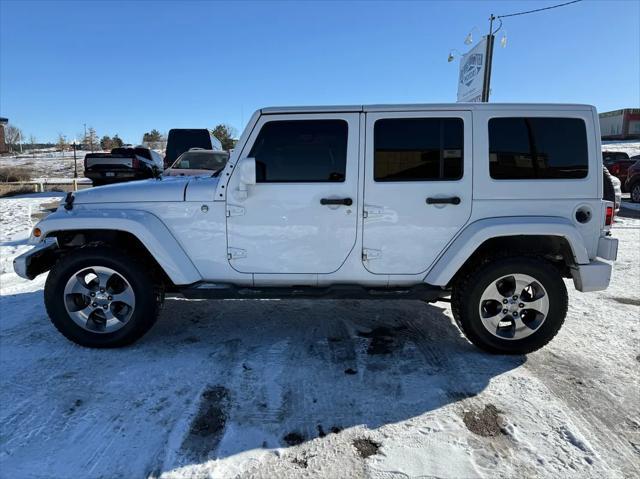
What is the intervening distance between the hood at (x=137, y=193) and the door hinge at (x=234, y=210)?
16.0 inches

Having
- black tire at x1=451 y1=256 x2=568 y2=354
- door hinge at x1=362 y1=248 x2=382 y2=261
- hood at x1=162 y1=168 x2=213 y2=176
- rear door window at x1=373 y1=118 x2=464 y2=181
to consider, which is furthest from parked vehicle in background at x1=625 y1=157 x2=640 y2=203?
door hinge at x1=362 y1=248 x2=382 y2=261

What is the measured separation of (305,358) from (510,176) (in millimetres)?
2255

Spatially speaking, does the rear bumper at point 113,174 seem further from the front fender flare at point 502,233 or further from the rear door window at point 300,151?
the front fender flare at point 502,233

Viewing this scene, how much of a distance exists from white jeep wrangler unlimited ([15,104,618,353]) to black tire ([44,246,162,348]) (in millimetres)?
Result: 11

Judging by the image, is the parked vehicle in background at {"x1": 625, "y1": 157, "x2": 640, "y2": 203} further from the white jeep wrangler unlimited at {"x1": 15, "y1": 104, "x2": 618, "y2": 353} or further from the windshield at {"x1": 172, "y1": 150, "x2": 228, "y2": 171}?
the windshield at {"x1": 172, "y1": 150, "x2": 228, "y2": 171}

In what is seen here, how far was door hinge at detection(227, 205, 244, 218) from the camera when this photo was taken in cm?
341

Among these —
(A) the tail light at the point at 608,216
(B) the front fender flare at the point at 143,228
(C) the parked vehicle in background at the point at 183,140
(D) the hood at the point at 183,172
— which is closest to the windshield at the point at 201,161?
(D) the hood at the point at 183,172

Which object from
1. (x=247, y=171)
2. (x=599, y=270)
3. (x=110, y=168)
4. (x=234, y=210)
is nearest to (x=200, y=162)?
(x=110, y=168)

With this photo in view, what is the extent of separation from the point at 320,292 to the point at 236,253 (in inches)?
30.9

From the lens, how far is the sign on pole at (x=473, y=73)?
1744cm

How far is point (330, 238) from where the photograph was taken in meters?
3.42

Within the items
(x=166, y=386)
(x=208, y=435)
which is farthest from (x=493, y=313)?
(x=166, y=386)

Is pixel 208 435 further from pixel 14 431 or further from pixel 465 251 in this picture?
pixel 465 251

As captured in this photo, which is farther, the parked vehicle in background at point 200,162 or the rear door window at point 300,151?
the parked vehicle in background at point 200,162
